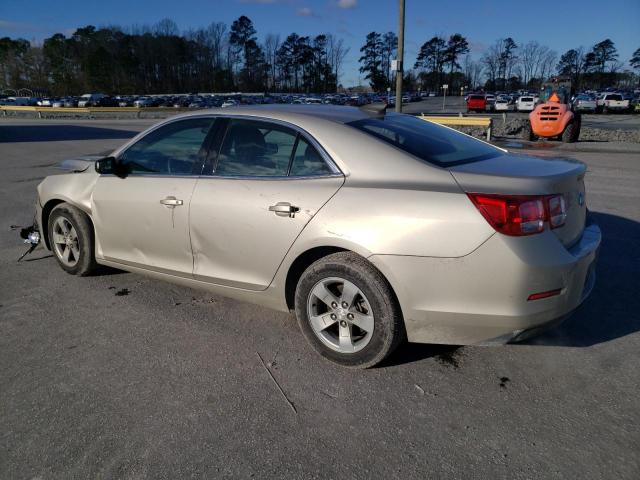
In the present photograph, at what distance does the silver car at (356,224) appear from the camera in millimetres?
2621

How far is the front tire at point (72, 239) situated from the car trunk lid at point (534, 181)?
127 inches

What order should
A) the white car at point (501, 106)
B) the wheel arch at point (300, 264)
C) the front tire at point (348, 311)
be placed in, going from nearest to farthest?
the front tire at point (348, 311) < the wheel arch at point (300, 264) < the white car at point (501, 106)

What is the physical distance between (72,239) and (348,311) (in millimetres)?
2908

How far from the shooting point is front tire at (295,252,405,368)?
113 inches

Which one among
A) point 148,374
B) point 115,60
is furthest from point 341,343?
point 115,60

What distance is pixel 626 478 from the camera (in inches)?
85.1

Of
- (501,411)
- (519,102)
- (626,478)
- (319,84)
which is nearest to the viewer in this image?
(626,478)

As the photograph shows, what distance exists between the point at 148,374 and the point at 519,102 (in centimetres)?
5323

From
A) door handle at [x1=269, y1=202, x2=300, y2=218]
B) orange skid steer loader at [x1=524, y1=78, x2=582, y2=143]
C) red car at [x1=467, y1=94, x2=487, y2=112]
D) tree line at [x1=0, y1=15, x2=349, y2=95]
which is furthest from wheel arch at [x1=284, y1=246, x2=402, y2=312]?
tree line at [x1=0, y1=15, x2=349, y2=95]

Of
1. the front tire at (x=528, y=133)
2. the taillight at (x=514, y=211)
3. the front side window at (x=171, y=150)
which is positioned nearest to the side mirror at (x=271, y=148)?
the front side window at (x=171, y=150)

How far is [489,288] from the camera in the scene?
2.60 meters

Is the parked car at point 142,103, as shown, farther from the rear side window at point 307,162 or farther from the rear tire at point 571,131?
the rear side window at point 307,162

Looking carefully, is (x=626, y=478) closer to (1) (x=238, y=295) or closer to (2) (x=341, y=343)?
(2) (x=341, y=343)

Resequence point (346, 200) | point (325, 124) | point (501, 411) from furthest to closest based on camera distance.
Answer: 1. point (325, 124)
2. point (346, 200)
3. point (501, 411)
